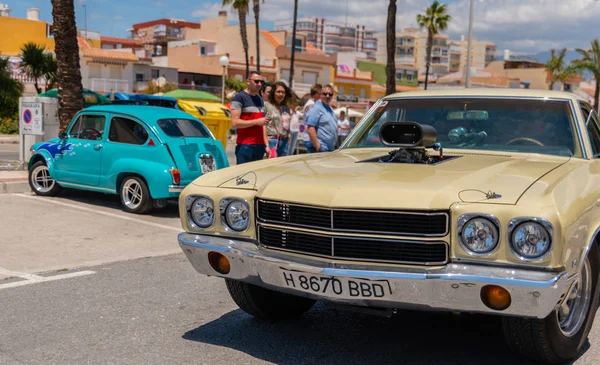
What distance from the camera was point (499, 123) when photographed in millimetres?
5031

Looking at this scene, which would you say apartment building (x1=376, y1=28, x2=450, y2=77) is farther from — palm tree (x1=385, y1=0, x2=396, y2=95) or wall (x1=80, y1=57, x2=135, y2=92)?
palm tree (x1=385, y1=0, x2=396, y2=95)

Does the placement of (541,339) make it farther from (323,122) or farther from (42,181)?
(42,181)

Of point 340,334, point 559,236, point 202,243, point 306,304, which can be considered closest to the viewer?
point 559,236

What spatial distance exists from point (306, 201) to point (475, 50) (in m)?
146

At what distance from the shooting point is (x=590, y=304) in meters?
4.09

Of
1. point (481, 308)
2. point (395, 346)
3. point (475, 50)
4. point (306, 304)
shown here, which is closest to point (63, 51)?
point (306, 304)

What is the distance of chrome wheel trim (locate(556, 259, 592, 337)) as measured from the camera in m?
3.89

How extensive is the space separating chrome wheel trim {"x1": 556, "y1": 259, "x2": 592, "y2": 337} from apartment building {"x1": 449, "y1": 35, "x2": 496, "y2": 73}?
5325 inches

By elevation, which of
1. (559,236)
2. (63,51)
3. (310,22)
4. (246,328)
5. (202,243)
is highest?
(310,22)

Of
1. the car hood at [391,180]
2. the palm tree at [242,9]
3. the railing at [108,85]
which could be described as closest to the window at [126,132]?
the car hood at [391,180]

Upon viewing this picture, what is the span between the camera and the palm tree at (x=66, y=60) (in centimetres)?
1262

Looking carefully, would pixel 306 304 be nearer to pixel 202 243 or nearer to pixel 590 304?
pixel 202 243

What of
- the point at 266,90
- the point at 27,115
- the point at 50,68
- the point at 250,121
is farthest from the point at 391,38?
the point at 50,68

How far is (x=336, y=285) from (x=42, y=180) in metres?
8.42
